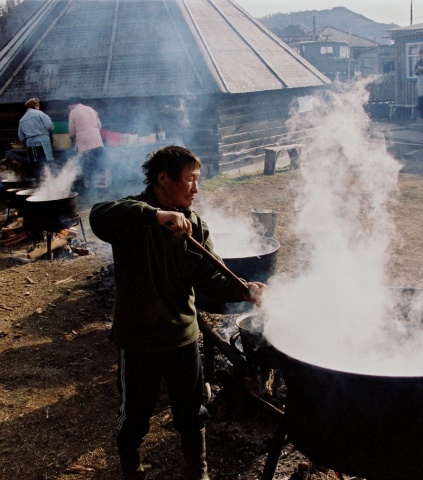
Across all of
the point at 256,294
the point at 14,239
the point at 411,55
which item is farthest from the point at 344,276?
the point at 411,55

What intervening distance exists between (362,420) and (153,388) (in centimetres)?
114

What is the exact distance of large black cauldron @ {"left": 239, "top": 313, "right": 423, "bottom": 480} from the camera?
7.46 feet

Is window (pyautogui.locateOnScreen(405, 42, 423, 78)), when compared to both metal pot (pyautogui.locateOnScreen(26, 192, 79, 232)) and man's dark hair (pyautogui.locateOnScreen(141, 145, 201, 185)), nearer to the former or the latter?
metal pot (pyautogui.locateOnScreen(26, 192, 79, 232))

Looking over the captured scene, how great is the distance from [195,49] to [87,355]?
11959mm

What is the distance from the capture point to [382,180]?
1437 centimetres

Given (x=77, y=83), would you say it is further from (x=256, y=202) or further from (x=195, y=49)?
(x=256, y=202)

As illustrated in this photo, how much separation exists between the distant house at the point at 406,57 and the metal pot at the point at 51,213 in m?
20.2

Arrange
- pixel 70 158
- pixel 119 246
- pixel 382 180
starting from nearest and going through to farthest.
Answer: pixel 119 246 → pixel 70 158 → pixel 382 180

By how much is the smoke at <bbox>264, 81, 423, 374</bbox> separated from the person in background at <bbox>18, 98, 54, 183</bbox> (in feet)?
20.3

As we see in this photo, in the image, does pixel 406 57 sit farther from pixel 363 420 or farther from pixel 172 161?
pixel 363 420

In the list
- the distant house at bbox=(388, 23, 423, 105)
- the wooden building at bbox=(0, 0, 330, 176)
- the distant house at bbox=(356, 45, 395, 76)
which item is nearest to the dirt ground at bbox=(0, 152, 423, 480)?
the wooden building at bbox=(0, 0, 330, 176)

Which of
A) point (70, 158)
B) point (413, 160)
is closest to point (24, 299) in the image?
point (70, 158)

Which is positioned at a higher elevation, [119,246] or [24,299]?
[119,246]

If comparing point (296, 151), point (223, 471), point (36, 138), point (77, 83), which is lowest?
point (223, 471)
